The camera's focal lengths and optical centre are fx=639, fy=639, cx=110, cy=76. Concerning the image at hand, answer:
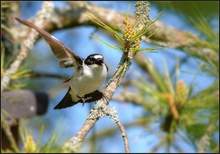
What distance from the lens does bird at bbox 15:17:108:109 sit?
1.36 m

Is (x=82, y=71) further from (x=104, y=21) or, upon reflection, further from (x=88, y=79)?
(x=104, y=21)

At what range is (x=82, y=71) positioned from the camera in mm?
1412

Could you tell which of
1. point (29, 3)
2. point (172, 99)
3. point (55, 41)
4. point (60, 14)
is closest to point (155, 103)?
point (172, 99)

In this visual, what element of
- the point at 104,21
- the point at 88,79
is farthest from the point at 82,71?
the point at 104,21

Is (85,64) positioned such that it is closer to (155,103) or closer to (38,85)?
(155,103)

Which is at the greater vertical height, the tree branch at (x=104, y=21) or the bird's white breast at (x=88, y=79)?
the bird's white breast at (x=88, y=79)

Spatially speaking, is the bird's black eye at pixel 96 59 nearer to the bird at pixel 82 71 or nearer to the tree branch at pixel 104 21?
the bird at pixel 82 71

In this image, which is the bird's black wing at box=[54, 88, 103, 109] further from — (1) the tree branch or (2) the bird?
(1) the tree branch

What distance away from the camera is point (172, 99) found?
230 centimetres

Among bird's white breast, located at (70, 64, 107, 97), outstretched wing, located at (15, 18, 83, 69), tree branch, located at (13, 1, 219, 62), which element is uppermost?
outstretched wing, located at (15, 18, 83, 69)

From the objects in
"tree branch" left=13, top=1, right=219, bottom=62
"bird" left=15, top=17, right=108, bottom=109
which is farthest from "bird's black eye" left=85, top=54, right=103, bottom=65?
"tree branch" left=13, top=1, right=219, bottom=62

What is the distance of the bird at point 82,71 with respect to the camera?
136 centimetres

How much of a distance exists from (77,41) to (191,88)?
1.29 metres

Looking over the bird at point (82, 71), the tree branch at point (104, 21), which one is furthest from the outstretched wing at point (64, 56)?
the tree branch at point (104, 21)
